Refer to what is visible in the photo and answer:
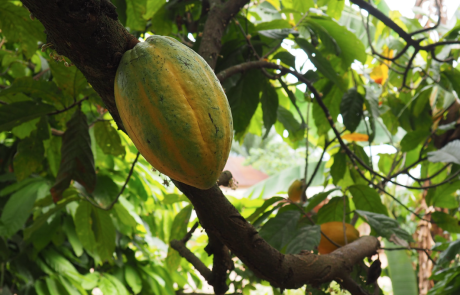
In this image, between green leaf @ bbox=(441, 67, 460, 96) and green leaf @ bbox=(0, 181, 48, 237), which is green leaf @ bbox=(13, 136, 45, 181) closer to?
green leaf @ bbox=(0, 181, 48, 237)

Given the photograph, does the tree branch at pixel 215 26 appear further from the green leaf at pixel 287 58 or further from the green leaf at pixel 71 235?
the green leaf at pixel 71 235

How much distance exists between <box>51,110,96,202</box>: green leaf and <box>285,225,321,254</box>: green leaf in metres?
0.43

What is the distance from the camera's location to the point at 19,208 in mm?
1238

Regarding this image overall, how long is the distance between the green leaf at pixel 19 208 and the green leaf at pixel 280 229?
0.81 metres

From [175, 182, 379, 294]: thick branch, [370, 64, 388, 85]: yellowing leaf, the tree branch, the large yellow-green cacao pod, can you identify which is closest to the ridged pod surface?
[175, 182, 379, 294]: thick branch

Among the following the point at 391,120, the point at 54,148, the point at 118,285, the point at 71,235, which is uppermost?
the point at 391,120

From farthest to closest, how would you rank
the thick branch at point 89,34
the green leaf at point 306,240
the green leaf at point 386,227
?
the green leaf at point 386,227 → the green leaf at point 306,240 → the thick branch at point 89,34

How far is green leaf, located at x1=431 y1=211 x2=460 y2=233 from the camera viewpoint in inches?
45.8

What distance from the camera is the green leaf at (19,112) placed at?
77cm

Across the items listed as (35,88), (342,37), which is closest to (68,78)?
(35,88)

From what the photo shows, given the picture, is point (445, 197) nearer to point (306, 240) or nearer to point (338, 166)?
point (338, 166)

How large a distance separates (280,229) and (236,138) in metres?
0.41

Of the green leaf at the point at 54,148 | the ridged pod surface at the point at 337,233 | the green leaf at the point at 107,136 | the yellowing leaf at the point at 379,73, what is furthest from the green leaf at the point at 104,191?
the yellowing leaf at the point at 379,73

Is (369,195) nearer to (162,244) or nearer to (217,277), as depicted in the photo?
(217,277)
